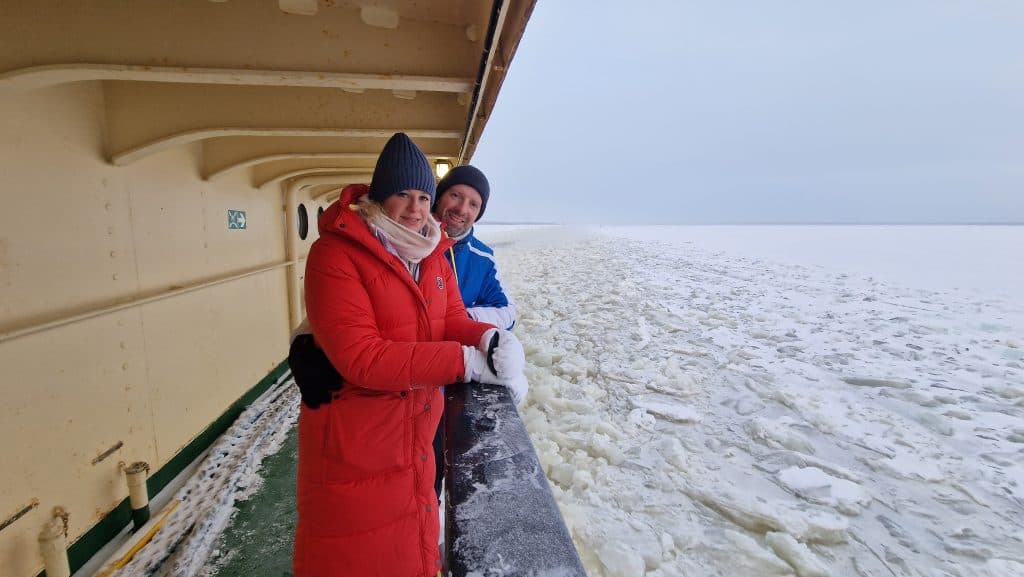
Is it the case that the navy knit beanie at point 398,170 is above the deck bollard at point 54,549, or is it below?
above

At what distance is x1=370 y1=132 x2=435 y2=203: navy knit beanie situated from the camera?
1479 millimetres

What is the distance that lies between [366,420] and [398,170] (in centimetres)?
83

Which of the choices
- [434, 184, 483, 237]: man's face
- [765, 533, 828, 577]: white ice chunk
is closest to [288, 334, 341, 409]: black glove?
[434, 184, 483, 237]: man's face

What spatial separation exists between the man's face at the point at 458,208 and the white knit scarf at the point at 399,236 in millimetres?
710

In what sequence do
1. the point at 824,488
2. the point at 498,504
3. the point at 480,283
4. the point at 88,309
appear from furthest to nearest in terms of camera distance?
the point at 824,488 → the point at 88,309 → the point at 480,283 → the point at 498,504

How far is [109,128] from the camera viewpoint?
2.66 m

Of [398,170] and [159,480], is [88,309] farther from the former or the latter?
[398,170]

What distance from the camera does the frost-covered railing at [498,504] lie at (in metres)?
1.01

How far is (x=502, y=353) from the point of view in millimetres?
1514

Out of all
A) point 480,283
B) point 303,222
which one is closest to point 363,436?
point 480,283

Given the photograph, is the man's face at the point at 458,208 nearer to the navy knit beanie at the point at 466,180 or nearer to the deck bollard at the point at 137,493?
the navy knit beanie at the point at 466,180

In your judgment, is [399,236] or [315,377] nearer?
[315,377]

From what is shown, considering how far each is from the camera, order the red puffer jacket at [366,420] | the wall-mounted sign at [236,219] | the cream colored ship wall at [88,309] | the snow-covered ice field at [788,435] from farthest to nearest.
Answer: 1. the wall-mounted sign at [236,219]
2. the snow-covered ice field at [788,435]
3. the cream colored ship wall at [88,309]
4. the red puffer jacket at [366,420]

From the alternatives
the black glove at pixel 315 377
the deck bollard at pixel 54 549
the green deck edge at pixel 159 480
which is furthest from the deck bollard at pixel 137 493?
the black glove at pixel 315 377
